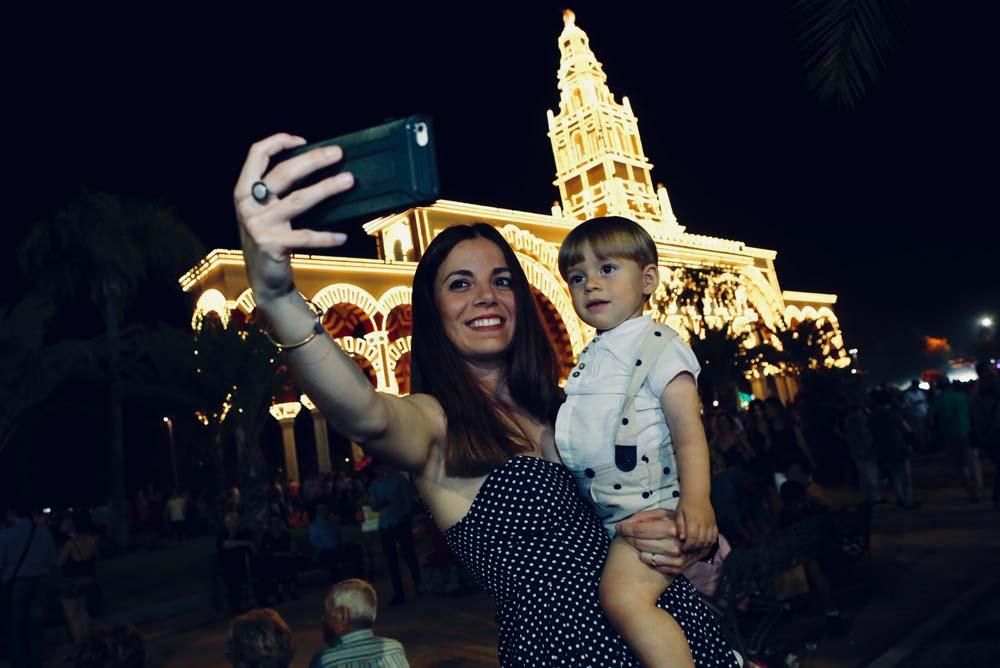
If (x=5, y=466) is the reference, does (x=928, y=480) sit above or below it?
below

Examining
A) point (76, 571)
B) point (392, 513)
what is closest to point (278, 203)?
point (392, 513)

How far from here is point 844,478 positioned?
47.4ft

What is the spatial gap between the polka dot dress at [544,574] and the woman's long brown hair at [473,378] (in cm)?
8

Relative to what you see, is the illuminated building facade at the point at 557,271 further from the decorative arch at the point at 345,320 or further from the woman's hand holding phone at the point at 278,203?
the woman's hand holding phone at the point at 278,203

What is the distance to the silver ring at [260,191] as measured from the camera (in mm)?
1492

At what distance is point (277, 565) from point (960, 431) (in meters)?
10.7

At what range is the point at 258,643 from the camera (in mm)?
3670

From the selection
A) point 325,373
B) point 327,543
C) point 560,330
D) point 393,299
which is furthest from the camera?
point 560,330

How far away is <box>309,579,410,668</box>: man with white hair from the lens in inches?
159

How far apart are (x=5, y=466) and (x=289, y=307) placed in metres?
27.9

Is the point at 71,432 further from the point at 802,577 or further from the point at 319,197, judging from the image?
the point at 319,197

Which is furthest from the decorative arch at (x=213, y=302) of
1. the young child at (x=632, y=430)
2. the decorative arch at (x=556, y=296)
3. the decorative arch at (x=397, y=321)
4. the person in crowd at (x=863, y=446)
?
the young child at (x=632, y=430)

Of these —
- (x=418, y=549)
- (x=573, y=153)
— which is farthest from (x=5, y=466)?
(x=573, y=153)

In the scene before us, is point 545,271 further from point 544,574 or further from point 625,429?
point 544,574
